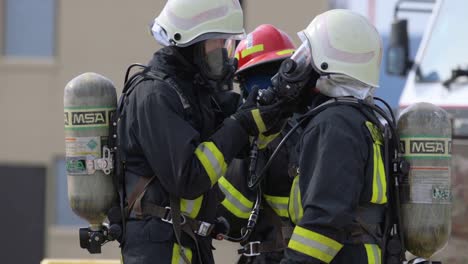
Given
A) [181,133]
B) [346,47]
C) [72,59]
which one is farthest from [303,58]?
[72,59]

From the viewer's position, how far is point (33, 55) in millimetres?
13555

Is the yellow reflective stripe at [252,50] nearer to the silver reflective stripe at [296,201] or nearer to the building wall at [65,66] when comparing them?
the silver reflective stripe at [296,201]

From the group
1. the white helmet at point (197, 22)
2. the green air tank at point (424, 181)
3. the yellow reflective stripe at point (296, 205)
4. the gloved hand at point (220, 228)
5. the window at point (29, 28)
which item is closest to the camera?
the yellow reflective stripe at point (296, 205)

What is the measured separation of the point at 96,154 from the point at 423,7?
15.3 feet

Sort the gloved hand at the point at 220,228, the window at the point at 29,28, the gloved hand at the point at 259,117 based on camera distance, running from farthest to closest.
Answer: the window at the point at 29,28 < the gloved hand at the point at 220,228 < the gloved hand at the point at 259,117

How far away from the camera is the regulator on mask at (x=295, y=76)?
434 cm

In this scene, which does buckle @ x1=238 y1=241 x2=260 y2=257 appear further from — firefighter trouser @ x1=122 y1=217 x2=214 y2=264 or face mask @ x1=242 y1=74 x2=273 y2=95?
face mask @ x1=242 y1=74 x2=273 y2=95

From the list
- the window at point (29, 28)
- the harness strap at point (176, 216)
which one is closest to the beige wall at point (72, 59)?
the window at point (29, 28)

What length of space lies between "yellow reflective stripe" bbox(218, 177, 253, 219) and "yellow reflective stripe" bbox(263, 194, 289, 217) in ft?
0.29

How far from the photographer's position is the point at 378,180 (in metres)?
4.09

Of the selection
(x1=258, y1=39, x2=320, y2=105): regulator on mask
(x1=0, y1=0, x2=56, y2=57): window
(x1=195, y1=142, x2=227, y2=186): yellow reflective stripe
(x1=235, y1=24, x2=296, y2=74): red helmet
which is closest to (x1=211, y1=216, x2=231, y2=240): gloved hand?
(x1=195, y1=142, x2=227, y2=186): yellow reflective stripe

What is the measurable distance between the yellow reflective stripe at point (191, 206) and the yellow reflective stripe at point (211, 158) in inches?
8.5

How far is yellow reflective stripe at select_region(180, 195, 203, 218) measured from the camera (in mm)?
4586

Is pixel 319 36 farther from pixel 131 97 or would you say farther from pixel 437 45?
pixel 437 45
